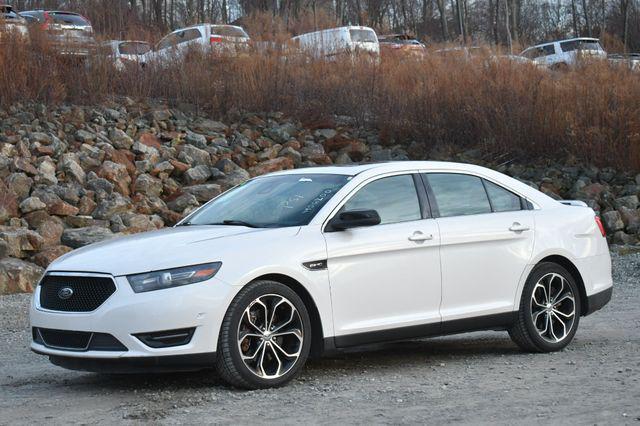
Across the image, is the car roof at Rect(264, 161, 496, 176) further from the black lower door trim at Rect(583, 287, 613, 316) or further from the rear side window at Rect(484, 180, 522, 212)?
the black lower door trim at Rect(583, 287, 613, 316)

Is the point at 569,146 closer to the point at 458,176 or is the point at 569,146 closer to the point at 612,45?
the point at 612,45

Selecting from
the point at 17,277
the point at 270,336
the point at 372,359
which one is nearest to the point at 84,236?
the point at 17,277

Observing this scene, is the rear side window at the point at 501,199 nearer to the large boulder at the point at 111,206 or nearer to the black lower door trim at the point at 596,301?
the black lower door trim at the point at 596,301

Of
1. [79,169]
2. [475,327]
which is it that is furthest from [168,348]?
[79,169]

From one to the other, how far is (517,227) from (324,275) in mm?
1964

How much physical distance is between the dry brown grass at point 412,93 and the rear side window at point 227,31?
2.18 m

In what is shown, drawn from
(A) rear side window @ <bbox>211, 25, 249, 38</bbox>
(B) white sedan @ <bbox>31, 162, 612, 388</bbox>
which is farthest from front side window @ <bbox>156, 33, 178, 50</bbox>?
(B) white sedan @ <bbox>31, 162, 612, 388</bbox>

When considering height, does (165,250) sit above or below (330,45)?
below

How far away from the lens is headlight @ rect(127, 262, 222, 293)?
268 inches

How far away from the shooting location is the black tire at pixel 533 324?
8.48 m

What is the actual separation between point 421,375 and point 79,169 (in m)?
11.9

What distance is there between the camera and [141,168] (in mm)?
19297

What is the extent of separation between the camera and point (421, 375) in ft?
25.3

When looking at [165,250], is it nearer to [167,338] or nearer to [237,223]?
[167,338]
